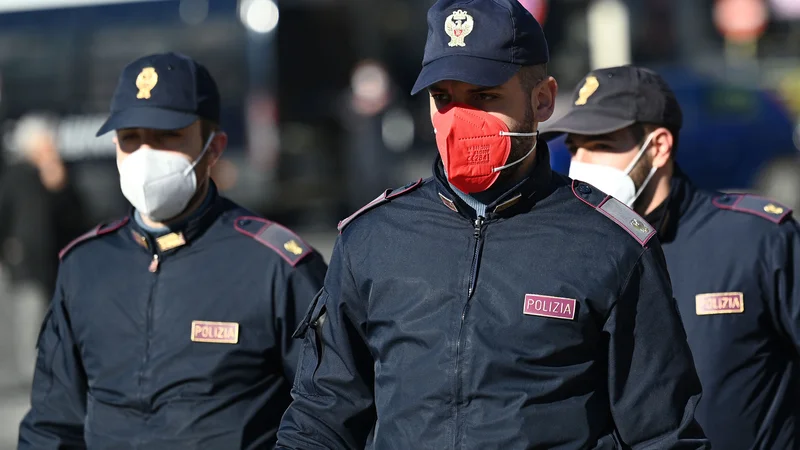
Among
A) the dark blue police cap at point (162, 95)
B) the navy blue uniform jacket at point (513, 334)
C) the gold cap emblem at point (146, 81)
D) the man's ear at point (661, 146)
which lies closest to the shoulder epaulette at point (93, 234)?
the dark blue police cap at point (162, 95)

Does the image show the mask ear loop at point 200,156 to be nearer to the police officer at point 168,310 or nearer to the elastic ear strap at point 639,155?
the police officer at point 168,310

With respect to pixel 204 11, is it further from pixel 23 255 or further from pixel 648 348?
pixel 648 348

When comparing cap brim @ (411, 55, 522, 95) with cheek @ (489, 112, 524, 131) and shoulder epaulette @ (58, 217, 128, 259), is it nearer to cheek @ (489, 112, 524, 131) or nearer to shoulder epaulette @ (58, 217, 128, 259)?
cheek @ (489, 112, 524, 131)

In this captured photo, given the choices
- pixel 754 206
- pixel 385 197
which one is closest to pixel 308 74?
pixel 754 206

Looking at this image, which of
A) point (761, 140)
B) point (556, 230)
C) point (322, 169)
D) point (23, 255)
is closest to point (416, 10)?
point (322, 169)

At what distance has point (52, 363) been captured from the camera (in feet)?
12.0

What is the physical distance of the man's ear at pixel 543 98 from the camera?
2766 mm

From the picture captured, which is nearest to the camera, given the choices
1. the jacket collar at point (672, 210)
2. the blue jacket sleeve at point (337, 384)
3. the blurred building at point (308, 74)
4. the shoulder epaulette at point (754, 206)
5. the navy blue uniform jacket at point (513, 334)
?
the navy blue uniform jacket at point (513, 334)

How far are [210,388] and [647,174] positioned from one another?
1.44m

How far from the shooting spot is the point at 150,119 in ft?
12.3

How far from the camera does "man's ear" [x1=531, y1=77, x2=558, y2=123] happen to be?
2766mm

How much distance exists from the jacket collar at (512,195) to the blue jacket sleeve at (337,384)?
0.88ft

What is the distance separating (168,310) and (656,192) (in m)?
1.48

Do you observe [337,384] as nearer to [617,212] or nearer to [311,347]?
[311,347]
